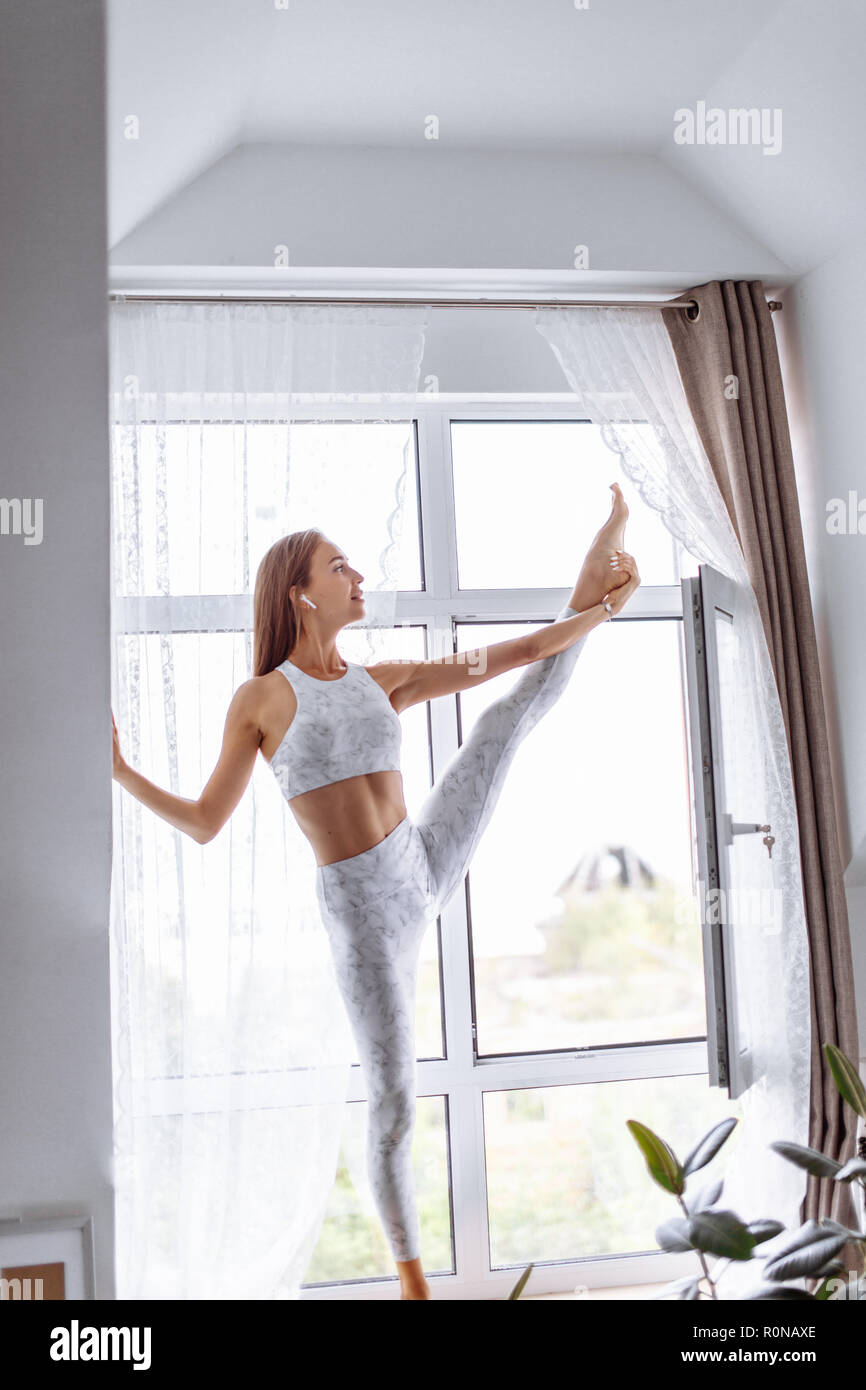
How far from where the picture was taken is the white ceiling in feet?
7.43

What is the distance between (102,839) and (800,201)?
233cm

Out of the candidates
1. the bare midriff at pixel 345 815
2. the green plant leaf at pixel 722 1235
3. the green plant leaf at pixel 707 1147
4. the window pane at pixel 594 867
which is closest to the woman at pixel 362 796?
the bare midriff at pixel 345 815

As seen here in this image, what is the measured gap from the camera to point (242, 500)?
262 cm

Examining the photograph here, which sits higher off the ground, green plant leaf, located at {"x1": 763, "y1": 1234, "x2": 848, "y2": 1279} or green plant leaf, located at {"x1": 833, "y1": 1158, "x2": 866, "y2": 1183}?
green plant leaf, located at {"x1": 833, "y1": 1158, "x2": 866, "y2": 1183}

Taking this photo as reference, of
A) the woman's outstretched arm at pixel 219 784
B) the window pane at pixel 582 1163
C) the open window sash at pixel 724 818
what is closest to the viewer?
the woman's outstretched arm at pixel 219 784

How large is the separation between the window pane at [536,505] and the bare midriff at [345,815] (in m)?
0.94

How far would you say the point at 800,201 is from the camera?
8.84 ft

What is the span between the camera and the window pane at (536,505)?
3035mm

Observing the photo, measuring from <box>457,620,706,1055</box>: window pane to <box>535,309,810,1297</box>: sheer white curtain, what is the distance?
36cm

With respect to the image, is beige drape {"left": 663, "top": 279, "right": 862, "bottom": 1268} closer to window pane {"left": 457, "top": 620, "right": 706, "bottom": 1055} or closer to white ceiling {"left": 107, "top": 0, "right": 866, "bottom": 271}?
white ceiling {"left": 107, "top": 0, "right": 866, "bottom": 271}

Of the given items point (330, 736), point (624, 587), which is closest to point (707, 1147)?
point (330, 736)

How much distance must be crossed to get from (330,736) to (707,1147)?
3.50ft

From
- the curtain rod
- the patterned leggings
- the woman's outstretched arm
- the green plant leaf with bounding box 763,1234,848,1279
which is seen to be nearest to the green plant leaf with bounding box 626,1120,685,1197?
the green plant leaf with bounding box 763,1234,848,1279

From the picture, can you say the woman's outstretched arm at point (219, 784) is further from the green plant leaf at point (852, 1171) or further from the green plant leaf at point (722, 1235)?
the green plant leaf at point (852, 1171)
